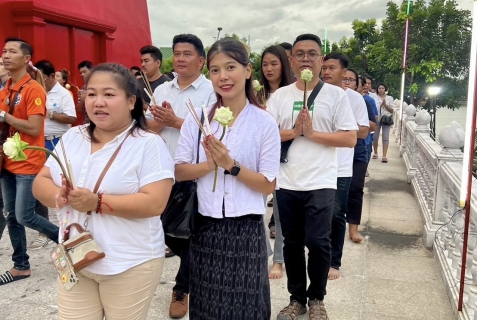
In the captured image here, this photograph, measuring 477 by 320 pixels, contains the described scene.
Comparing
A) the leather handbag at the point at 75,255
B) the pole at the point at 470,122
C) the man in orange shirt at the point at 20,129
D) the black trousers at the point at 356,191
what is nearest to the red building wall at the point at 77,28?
the man in orange shirt at the point at 20,129

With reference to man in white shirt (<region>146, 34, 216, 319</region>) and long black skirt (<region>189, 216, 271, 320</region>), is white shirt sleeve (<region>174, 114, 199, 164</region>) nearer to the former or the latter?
long black skirt (<region>189, 216, 271, 320</region>)

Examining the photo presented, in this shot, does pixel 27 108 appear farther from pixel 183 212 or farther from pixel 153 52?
pixel 183 212

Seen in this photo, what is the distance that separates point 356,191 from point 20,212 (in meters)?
3.36

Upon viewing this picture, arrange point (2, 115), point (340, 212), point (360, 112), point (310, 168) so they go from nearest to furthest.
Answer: point (310, 168)
point (2, 115)
point (340, 212)
point (360, 112)

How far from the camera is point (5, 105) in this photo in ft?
12.2

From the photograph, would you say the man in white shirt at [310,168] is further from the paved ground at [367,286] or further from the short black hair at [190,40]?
the short black hair at [190,40]

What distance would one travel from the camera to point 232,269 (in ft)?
7.37

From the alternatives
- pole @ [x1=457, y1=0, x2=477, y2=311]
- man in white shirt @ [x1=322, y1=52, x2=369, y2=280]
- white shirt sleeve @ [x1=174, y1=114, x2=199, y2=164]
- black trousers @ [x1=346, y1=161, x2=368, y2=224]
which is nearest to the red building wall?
man in white shirt @ [x1=322, y1=52, x2=369, y2=280]

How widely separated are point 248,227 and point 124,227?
64 centimetres

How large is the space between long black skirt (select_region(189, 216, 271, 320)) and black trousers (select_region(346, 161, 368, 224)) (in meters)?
2.78

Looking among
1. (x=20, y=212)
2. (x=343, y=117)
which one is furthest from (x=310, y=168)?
(x=20, y=212)

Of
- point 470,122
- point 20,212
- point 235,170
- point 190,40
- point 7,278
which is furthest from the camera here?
point 7,278

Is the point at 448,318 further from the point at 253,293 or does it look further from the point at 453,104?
the point at 453,104

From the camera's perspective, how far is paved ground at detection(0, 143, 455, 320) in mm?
3385
